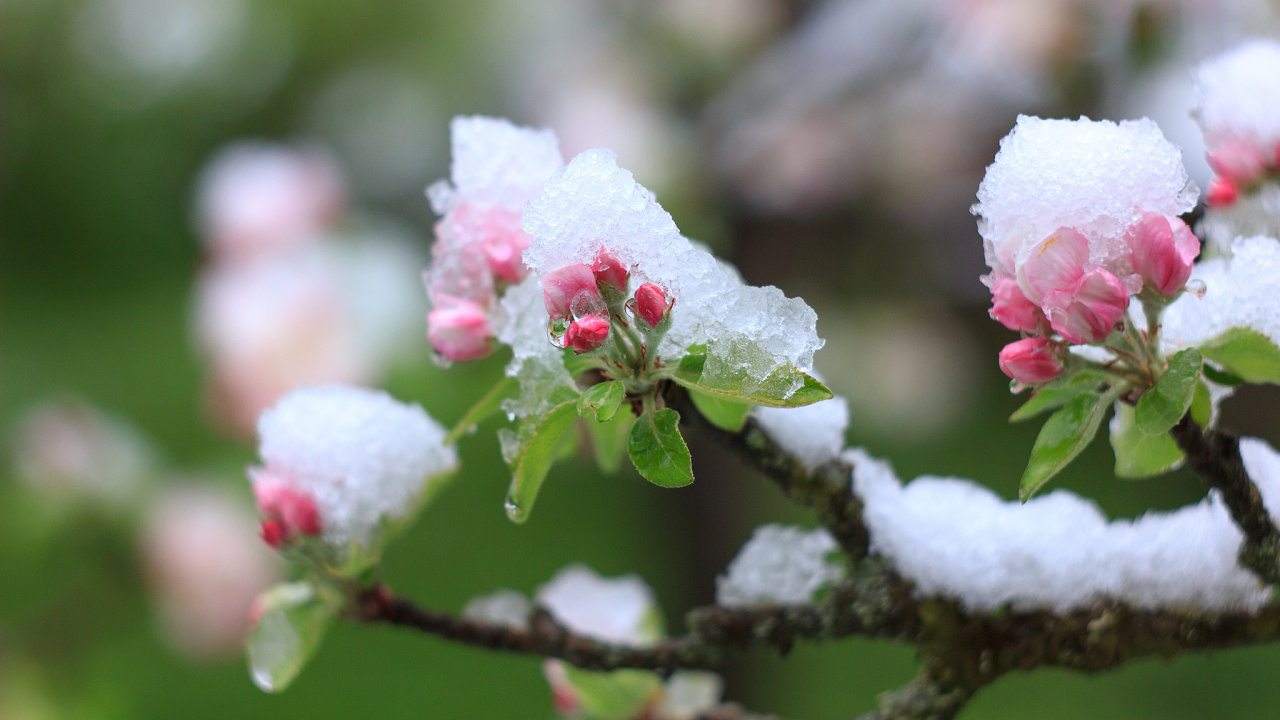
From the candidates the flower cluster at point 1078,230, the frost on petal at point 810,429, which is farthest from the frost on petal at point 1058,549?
the flower cluster at point 1078,230

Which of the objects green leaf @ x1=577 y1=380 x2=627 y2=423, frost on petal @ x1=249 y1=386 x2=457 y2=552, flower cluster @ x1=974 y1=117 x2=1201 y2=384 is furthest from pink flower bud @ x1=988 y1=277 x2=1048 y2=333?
frost on petal @ x1=249 y1=386 x2=457 y2=552

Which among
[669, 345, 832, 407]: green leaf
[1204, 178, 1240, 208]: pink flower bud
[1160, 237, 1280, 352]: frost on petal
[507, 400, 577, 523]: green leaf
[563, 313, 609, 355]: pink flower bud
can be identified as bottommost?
[507, 400, 577, 523]: green leaf

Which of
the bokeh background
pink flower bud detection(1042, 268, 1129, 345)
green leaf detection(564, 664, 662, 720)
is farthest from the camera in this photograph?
the bokeh background

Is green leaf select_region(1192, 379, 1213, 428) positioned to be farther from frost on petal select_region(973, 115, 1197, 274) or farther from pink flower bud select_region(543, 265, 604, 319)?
pink flower bud select_region(543, 265, 604, 319)

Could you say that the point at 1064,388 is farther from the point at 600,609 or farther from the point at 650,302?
the point at 600,609

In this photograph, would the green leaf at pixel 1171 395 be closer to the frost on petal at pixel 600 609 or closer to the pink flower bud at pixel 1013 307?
the pink flower bud at pixel 1013 307

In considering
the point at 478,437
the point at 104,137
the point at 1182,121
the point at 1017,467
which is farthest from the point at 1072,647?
the point at 104,137

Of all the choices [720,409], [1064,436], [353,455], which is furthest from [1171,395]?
[353,455]
